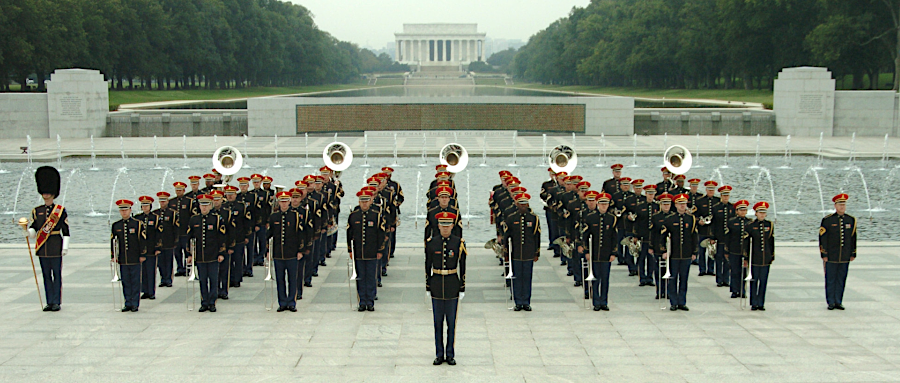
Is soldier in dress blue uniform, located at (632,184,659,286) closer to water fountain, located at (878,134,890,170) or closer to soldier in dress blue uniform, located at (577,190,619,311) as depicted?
soldier in dress blue uniform, located at (577,190,619,311)

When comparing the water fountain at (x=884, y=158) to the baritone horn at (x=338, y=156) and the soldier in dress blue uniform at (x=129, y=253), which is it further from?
the soldier in dress blue uniform at (x=129, y=253)

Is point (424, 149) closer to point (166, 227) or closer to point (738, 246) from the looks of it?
point (166, 227)

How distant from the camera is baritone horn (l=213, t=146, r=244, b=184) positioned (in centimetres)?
1792

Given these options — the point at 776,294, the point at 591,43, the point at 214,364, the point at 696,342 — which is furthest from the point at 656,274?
the point at 591,43

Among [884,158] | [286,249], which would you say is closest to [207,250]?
[286,249]

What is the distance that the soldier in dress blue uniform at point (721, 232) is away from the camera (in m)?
14.5

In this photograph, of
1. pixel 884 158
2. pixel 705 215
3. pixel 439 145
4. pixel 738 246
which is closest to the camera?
pixel 738 246

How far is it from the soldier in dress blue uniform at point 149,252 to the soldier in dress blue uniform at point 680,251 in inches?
320

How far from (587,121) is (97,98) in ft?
80.7

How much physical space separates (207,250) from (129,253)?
3.94 ft

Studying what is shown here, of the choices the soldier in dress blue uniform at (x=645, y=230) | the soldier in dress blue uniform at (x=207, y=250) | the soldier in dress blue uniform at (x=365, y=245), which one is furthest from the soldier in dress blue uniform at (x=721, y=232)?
the soldier in dress blue uniform at (x=207, y=250)

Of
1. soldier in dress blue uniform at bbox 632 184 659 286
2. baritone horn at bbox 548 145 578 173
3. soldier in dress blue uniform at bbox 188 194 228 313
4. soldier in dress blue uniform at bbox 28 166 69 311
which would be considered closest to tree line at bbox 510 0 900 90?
baritone horn at bbox 548 145 578 173

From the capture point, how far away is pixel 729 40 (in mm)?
69062

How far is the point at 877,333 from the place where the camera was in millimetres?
11695
